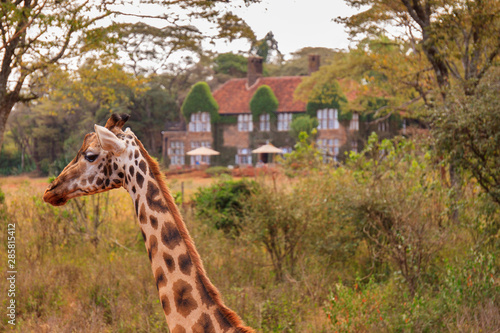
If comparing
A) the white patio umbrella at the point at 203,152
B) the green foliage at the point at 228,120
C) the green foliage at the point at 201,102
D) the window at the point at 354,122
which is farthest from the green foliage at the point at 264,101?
the window at the point at 354,122

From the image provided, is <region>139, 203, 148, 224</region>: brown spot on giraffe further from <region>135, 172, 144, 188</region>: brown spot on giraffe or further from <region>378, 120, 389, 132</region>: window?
<region>378, 120, 389, 132</region>: window

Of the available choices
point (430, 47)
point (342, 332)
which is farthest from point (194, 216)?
point (430, 47)

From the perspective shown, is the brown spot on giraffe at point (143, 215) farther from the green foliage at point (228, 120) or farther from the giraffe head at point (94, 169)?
the green foliage at point (228, 120)

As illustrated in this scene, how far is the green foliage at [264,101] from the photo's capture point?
131ft

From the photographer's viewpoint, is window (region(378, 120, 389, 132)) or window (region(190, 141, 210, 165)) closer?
window (region(378, 120, 389, 132))

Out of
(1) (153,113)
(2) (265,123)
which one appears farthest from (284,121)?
(1) (153,113)

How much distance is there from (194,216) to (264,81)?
32126mm

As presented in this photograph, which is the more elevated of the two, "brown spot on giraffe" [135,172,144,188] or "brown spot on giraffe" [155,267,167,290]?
"brown spot on giraffe" [135,172,144,188]

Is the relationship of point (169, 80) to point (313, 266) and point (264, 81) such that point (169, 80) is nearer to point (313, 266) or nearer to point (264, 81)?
point (264, 81)

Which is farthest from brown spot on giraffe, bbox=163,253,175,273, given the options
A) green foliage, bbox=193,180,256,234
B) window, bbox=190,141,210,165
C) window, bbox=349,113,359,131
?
window, bbox=190,141,210,165

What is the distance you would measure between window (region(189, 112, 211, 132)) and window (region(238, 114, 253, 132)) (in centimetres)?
265

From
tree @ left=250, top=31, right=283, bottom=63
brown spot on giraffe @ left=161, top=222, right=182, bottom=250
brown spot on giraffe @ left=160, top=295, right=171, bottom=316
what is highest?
tree @ left=250, top=31, right=283, bottom=63

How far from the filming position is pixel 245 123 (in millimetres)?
41500

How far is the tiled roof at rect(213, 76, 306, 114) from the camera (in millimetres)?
40344
